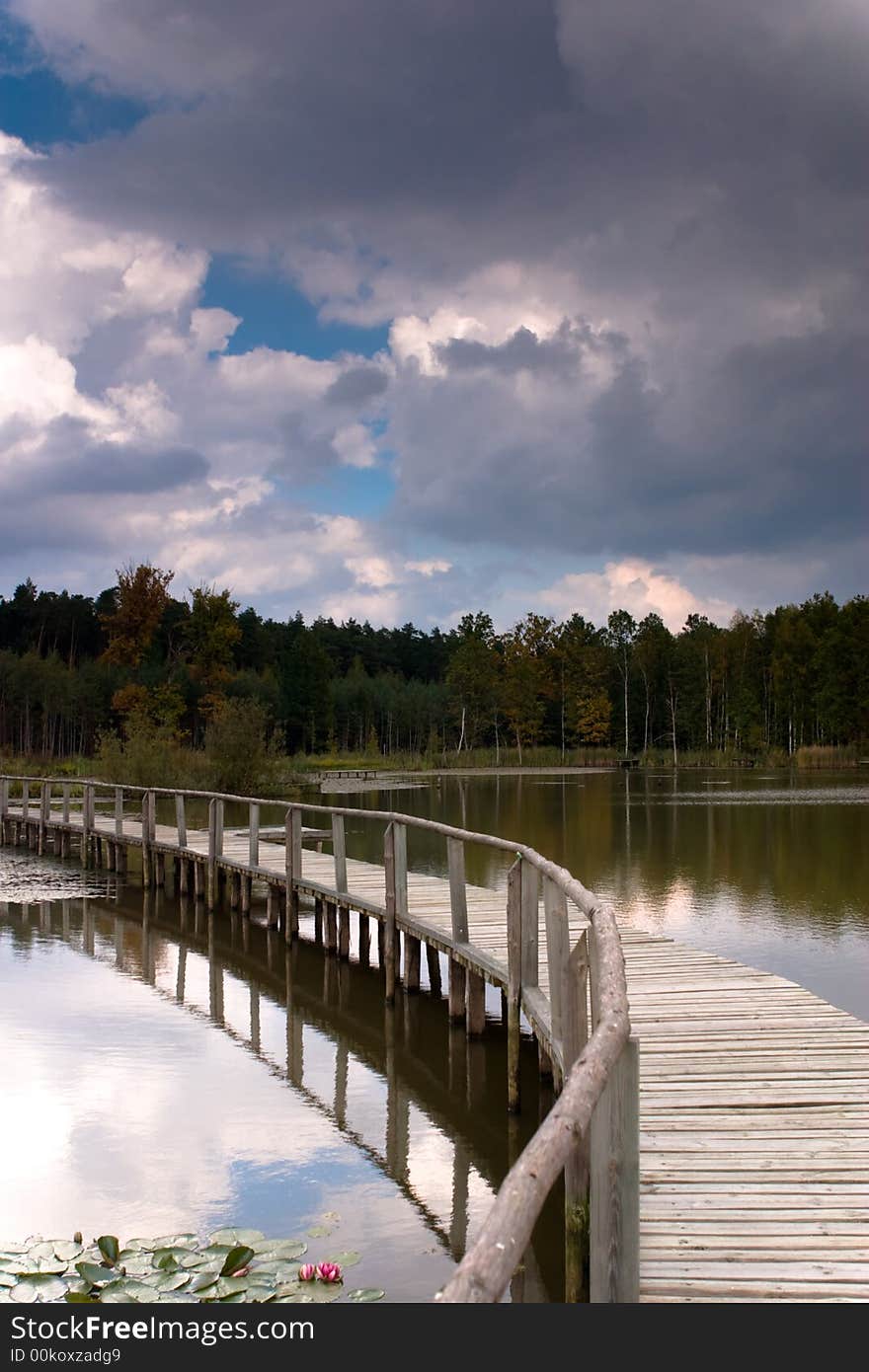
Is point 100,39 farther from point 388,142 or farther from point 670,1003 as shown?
point 670,1003

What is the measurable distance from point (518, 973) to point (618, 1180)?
4.25m

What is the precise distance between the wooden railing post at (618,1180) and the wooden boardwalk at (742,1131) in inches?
5.4

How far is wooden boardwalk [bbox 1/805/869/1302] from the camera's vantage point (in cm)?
408

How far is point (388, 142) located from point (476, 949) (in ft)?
74.0

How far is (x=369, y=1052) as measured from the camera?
9773 mm

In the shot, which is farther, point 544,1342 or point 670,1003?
point 670,1003

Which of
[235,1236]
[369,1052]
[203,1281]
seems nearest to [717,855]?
[369,1052]

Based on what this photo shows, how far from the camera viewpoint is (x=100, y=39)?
20.0m

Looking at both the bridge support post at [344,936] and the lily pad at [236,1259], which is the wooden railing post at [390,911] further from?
the lily pad at [236,1259]

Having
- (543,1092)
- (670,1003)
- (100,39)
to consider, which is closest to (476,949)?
(543,1092)

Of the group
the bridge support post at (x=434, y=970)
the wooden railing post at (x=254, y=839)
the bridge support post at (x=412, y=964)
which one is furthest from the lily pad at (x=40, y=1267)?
the wooden railing post at (x=254, y=839)

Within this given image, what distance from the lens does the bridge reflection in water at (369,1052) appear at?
6750 millimetres

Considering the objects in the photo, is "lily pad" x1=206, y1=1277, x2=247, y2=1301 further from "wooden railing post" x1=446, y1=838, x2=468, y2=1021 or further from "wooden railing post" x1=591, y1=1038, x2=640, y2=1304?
"wooden railing post" x1=446, y1=838, x2=468, y2=1021

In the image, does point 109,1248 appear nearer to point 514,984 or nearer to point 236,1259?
point 236,1259
